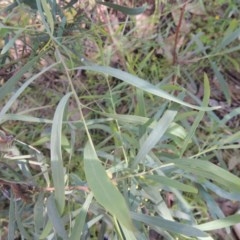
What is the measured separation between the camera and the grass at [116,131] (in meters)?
0.65

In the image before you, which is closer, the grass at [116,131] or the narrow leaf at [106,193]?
A: the narrow leaf at [106,193]

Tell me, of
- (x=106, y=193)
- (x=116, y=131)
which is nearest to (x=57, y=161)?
(x=106, y=193)

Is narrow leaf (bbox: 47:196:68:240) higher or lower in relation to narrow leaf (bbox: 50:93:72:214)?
lower

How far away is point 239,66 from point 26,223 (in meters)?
0.85

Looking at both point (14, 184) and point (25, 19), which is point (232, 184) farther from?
point (25, 19)

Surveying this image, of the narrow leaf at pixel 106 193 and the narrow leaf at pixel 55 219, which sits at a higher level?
the narrow leaf at pixel 106 193

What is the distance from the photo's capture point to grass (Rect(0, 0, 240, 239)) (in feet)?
2.15

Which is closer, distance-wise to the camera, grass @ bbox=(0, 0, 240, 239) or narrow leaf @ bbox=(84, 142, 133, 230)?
narrow leaf @ bbox=(84, 142, 133, 230)

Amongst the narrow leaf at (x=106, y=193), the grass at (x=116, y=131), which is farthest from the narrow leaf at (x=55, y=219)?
the narrow leaf at (x=106, y=193)

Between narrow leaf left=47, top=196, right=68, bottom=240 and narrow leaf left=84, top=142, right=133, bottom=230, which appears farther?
narrow leaf left=47, top=196, right=68, bottom=240

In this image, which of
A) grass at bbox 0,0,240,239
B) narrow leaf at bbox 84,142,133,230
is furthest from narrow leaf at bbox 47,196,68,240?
narrow leaf at bbox 84,142,133,230

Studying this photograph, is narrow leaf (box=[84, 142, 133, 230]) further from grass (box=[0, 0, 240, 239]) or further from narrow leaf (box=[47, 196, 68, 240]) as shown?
narrow leaf (box=[47, 196, 68, 240])

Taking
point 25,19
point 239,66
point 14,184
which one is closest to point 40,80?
point 25,19

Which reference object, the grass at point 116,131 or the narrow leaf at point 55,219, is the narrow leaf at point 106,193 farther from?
the narrow leaf at point 55,219
